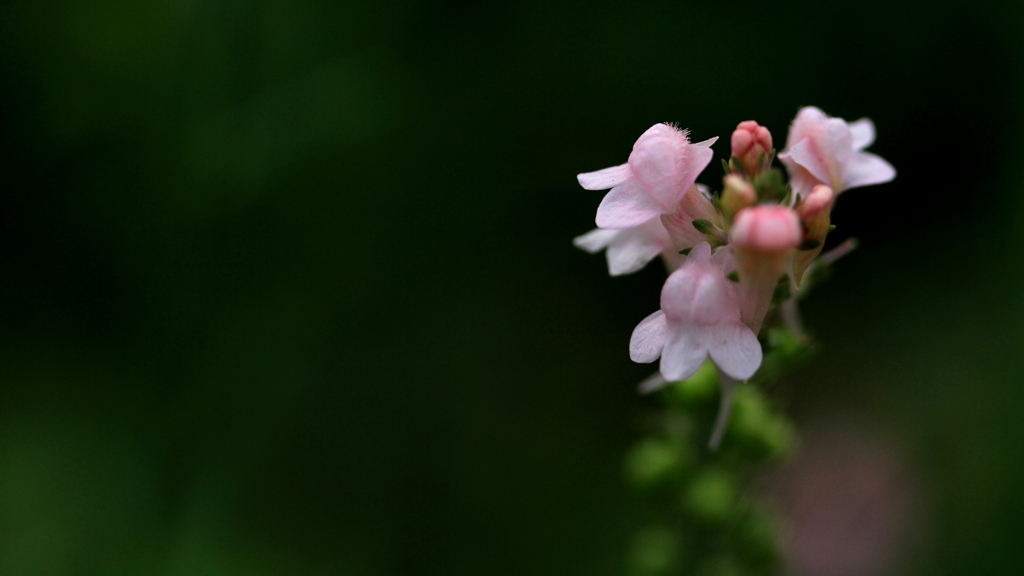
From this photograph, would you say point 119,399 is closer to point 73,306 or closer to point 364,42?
point 73,306

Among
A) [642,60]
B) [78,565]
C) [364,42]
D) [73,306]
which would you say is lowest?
[78,565]

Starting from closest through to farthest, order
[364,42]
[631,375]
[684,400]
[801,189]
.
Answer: [801,189]
[684,400]
[364,42]
[631,375]

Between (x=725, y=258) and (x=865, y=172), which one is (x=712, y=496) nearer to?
(x=725, y=258)

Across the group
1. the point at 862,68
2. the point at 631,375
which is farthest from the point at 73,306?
the point at 862,68

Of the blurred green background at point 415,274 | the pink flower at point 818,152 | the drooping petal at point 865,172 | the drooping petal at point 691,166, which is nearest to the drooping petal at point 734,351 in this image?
the drooping petal at point 691,166

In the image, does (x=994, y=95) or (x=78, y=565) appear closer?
(x=78, y=565)

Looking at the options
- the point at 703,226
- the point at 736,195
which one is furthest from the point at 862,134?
the point at 736,195

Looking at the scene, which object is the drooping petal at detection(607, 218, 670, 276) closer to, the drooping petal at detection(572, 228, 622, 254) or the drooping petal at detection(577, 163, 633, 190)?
the drooping petal at detection(572, 228, 622, 254)
